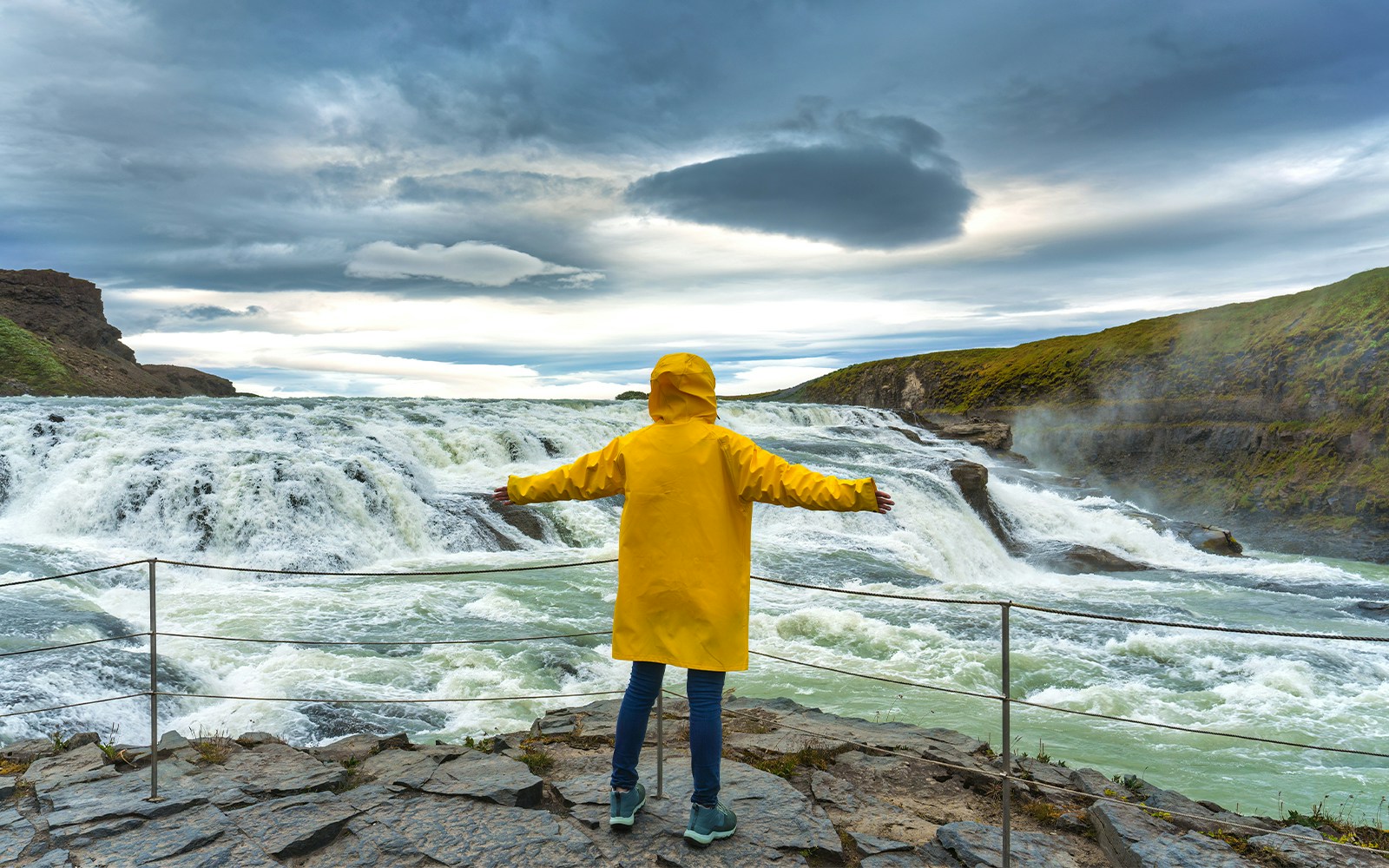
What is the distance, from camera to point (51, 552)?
36.5 feet

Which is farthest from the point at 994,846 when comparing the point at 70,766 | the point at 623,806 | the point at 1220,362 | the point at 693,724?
the point at 1220,362

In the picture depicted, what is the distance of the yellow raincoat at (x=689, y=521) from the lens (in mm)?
3062

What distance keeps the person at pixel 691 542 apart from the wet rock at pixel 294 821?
4.43 feet

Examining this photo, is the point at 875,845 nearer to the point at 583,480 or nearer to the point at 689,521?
the point at 689,521

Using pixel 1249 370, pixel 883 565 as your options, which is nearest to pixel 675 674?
pixel 883 565

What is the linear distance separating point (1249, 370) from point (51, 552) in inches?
1569

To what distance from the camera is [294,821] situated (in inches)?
138

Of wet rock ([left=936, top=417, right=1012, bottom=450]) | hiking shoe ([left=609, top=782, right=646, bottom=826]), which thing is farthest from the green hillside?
hiking shoe ([left=609, top=782, right=646, bottom=826])

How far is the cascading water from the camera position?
7020 millimetres

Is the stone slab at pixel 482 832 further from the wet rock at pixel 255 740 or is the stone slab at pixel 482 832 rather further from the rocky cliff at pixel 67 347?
the rocky cliff at pixel 67 347

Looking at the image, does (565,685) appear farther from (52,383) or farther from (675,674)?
(52,383)

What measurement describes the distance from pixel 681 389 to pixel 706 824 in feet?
5.83

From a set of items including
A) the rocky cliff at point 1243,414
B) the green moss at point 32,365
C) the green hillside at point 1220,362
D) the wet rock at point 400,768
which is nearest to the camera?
the wet rock at point 400,768

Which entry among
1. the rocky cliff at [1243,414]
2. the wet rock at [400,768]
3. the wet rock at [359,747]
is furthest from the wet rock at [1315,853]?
the rocky cliff at [1243,414]
